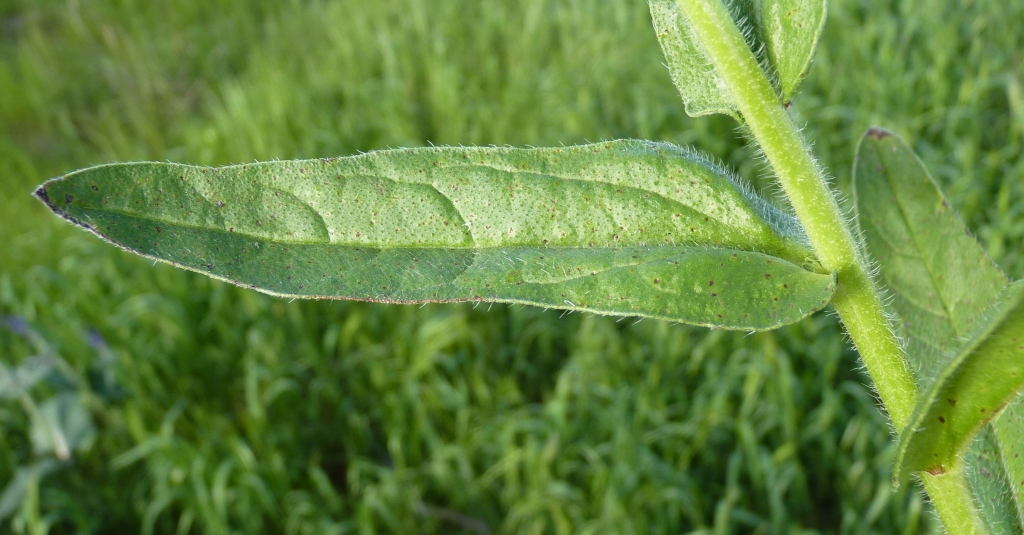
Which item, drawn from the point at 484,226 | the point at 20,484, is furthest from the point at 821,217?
the point at 20,484

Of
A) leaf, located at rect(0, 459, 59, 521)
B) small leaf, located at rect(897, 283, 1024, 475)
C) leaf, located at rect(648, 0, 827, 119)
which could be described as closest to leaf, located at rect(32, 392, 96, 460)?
leaf, located at rect(0, 459, 59, 521)

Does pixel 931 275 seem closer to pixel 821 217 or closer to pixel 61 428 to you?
pixel 821 217

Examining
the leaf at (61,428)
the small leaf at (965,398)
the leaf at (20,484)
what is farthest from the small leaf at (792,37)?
the leaf at (61,428)

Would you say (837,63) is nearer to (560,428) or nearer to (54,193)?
(560,428)

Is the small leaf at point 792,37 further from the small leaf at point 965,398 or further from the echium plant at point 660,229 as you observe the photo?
the small leaf at point 965,398

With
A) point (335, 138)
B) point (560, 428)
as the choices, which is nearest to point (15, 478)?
point (560, 428)
